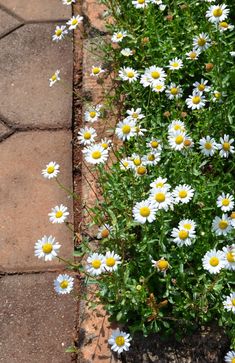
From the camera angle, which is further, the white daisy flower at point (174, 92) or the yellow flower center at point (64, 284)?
the white daisy flower at point (174, 92)

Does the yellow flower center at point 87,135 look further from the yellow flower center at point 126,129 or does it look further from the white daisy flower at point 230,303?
the white daisy flower at point 230,303

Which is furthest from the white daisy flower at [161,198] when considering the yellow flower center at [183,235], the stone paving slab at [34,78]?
the stone paving slab at [34,78]

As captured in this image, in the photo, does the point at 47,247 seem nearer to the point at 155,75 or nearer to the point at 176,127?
the point at 176,127

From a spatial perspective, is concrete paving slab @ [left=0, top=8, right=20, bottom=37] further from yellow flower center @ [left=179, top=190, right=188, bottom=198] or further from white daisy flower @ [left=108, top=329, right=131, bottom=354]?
white daisy flower @ [left=108, top=329, right=131, bottom=354]

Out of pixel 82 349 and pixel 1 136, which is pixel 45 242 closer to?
pixel 82 349

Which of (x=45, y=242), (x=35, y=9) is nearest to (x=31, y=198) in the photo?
(x=45, y=242)

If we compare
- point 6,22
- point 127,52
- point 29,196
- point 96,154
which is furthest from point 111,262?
point 6,22
